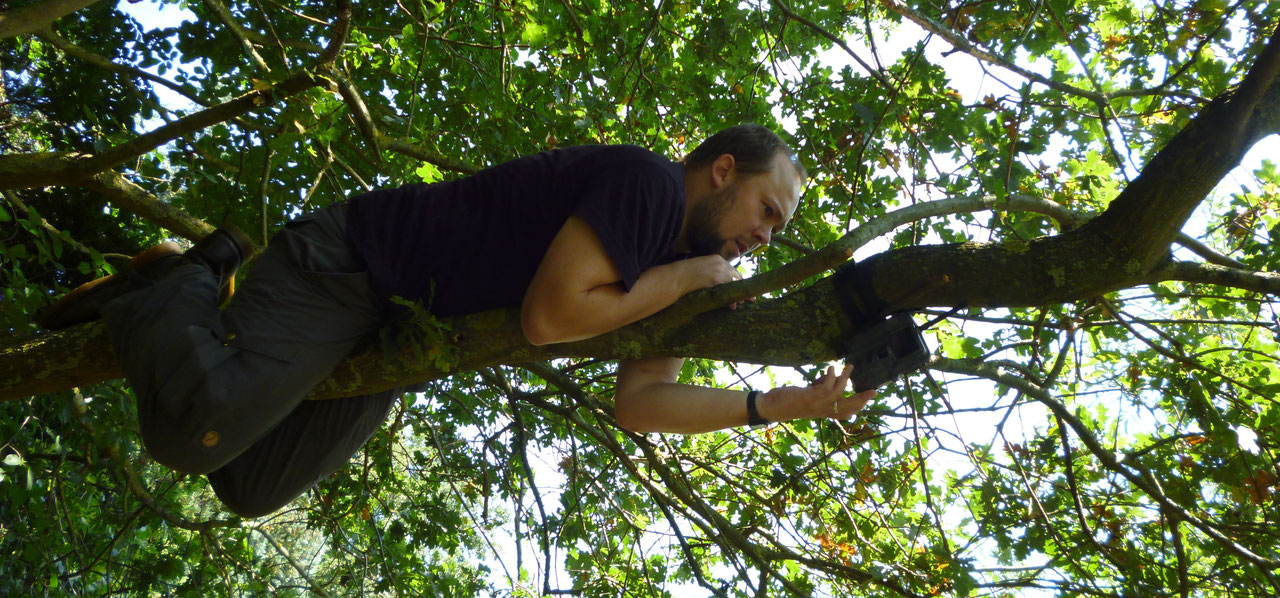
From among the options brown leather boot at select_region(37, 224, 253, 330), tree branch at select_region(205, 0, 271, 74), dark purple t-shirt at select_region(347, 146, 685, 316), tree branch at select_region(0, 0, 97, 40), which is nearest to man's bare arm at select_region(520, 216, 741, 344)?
dark purple t-shirt at select_region(347, 146, 685, 316)

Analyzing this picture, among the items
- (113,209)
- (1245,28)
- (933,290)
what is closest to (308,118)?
(933,290)

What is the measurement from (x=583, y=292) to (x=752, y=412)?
0.62m

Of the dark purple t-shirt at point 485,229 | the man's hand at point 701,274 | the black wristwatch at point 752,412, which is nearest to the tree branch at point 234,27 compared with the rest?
the dark purple t-shirt at point 485,229

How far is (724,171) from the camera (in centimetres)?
239

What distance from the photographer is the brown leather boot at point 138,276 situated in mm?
2434

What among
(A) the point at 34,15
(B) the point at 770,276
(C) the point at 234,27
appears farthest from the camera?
(C) the point at 234,27

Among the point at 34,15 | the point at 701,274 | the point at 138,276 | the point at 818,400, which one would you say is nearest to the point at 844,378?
the point at 818,400

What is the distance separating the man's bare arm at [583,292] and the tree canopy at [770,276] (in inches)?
4.4

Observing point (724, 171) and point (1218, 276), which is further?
point (724, 171)

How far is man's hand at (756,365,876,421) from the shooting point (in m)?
1.96

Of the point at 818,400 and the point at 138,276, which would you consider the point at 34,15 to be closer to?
the point at 138,276

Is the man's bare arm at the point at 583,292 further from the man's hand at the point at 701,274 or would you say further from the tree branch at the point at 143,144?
the tree branch at the point at 143,144

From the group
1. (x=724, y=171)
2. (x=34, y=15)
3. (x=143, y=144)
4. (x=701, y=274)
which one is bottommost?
(x=701, y=274)

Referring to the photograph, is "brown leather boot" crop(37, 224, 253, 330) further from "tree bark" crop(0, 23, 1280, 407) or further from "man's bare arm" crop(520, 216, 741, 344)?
"man's bare arm" crop(520, 216, 741, 344)
